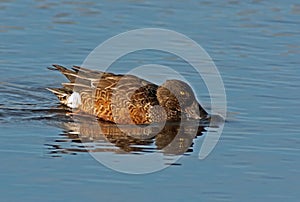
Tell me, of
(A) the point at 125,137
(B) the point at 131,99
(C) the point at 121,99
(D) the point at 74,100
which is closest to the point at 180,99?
(B) the point at 131,99

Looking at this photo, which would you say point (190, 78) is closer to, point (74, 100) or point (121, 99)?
point (121, 99)

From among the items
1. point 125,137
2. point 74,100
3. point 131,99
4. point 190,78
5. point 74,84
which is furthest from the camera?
point 190,78

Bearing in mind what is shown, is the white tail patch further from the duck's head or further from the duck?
the duck's head

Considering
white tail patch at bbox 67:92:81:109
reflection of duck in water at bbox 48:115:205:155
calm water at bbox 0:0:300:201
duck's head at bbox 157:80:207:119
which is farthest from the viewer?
white tail patch at bbox 67:92:81:109

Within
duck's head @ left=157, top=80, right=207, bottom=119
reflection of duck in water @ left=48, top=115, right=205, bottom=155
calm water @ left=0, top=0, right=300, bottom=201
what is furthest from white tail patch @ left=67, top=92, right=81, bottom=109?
duck's head @ left=157, top=80, right=207, bottom=119

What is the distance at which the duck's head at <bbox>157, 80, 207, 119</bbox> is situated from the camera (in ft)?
41.5

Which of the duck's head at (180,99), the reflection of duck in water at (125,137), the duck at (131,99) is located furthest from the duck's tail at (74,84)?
the duck's head at (180,99)

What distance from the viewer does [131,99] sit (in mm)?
12758

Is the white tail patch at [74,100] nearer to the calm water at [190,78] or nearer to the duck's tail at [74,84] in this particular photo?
the duck's tail at [74,84]

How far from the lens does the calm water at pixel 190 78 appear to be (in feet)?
31.0

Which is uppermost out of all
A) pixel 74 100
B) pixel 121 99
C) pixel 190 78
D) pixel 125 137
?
pixel 190 78

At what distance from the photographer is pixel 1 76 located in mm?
14094

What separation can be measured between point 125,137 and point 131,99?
1.09 meters

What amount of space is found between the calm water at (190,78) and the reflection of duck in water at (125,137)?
0.09 metres
